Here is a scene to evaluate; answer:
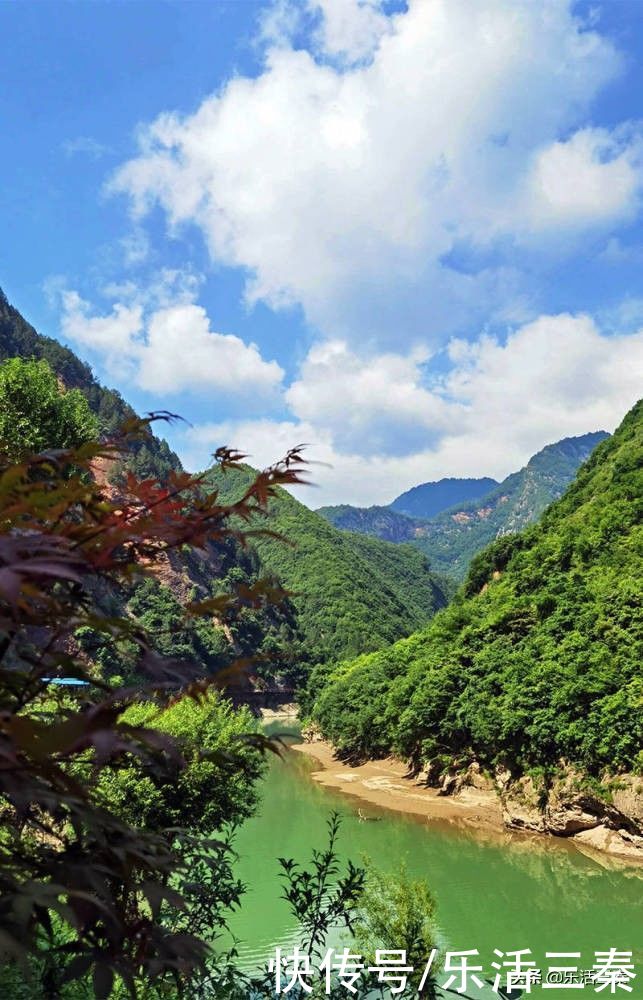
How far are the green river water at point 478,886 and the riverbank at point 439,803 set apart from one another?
0.62 meters

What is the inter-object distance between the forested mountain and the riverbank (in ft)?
115

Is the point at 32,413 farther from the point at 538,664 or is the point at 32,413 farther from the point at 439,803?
the point at 439,803

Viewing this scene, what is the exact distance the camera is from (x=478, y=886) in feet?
60.8

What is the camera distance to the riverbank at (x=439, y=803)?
69.4ft

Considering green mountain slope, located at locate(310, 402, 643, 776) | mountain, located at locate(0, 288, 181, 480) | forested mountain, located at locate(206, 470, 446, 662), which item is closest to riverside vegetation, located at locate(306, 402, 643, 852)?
green mountain slope, located at locate(310, 402, 643, 776)

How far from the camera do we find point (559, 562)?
33.4 m

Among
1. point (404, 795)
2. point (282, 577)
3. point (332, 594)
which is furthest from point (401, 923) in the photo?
point (332, 594)

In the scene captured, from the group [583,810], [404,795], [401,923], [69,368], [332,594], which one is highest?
[69,368]

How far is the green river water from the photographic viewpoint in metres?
14.5

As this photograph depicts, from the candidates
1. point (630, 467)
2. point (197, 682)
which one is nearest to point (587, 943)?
point (197, 682)

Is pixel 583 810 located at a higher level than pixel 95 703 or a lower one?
lower

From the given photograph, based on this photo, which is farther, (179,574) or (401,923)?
(179,574)

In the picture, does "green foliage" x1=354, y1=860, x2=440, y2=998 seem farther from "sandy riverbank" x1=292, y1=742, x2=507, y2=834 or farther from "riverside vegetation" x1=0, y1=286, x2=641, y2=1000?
"sandy riverbank" x1=292, y1=742, x2=507, y2=834

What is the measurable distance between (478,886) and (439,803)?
361 inches
